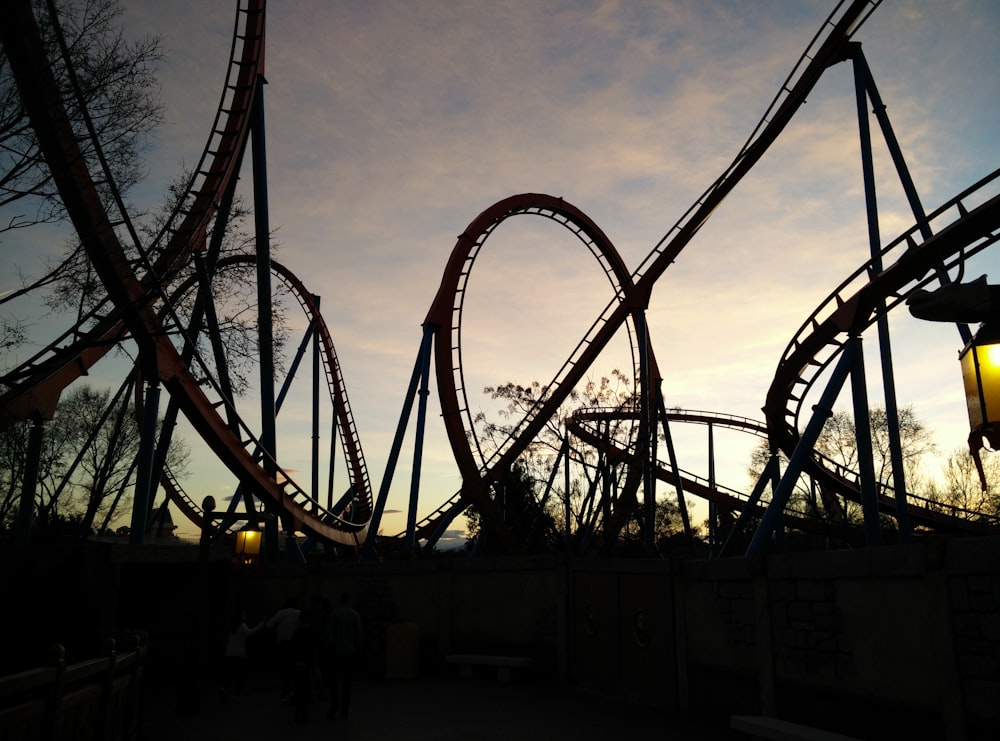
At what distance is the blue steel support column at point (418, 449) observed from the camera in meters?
16.6

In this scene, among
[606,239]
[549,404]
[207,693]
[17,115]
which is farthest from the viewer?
[606,239]

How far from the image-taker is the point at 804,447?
32.9ft

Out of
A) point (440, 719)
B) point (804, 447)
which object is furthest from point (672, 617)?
point (804, 447)

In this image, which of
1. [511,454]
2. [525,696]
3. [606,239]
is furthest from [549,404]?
[525,696]

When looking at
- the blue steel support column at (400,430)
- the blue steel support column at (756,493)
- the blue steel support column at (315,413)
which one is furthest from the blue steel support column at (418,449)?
the blue steel support column at (756,493)

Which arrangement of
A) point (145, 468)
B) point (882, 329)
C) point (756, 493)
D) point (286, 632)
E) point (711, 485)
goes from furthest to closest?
point (711, 485) → point (756, 493) → point (145, 468) → point (882, 329) → point (286, 632)

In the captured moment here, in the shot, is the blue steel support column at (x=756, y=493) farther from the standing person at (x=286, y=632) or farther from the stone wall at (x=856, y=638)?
the standing person at (x=286, y=632)

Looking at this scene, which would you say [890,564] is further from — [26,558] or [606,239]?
[606,239]

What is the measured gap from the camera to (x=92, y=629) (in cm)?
851

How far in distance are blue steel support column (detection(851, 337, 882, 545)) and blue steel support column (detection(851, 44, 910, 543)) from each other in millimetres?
263

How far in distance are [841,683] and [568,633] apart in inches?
175

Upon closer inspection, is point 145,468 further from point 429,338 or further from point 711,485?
point 711,485

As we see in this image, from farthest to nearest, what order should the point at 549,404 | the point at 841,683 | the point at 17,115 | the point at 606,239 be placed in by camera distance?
the point at 606,239, the point at 549,404, the point at 17,115, the point at 841,683

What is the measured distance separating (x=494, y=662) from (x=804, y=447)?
5.06 m
